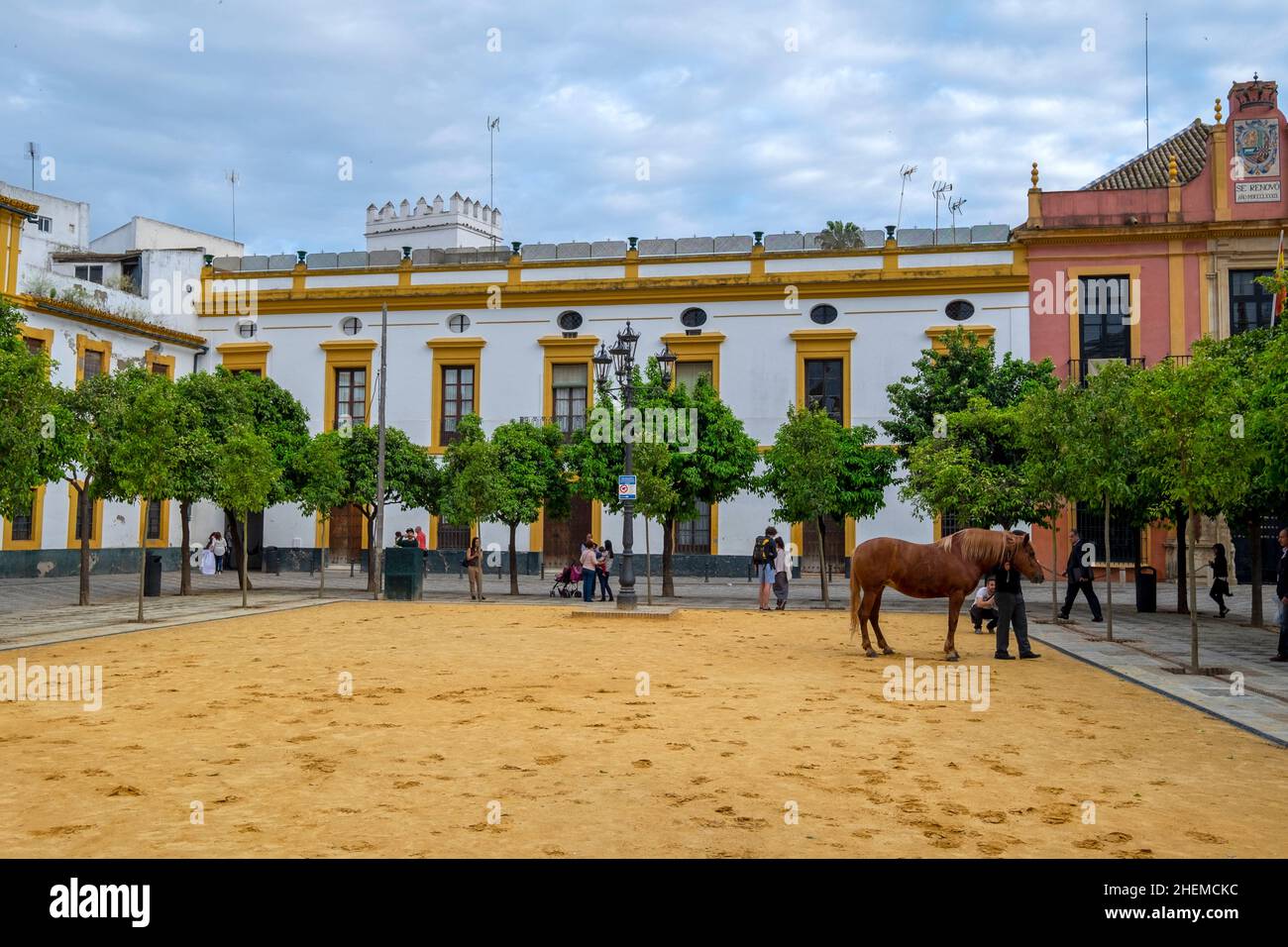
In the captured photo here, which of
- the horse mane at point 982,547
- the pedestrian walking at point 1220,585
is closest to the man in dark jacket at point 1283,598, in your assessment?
the horse mane at point 982,547

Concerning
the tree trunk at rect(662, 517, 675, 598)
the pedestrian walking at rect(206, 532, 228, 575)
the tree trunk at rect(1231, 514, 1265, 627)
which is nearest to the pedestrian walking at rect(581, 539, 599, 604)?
the tree trunk at rect(662, 517, 675, 598)

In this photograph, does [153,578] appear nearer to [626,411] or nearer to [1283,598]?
[626,411]

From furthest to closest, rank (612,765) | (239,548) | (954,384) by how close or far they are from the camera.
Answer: (954,384), (239,548), (612,765)

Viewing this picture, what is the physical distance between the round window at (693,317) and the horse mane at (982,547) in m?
21.9

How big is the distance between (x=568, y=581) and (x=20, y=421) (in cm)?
1418

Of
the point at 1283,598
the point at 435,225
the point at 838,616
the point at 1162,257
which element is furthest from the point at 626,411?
the point at 435,225

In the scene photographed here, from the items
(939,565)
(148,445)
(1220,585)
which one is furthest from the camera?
(1220,585)

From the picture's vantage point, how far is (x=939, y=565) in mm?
13367

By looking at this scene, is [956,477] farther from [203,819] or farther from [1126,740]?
[203,819]

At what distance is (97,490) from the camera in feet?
66.8

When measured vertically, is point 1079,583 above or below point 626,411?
below

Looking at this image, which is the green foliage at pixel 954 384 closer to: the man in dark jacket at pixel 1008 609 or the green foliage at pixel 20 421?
the man in dark jacket at pixel 1008 609

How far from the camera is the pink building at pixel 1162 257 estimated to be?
30266 mm

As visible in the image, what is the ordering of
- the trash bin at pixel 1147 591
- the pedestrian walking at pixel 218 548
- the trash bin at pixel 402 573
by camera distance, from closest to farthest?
the trash bin at pixel 1147 591, the trash bin at pixel 402 573, the pedestrian walking at pixel 218 548
